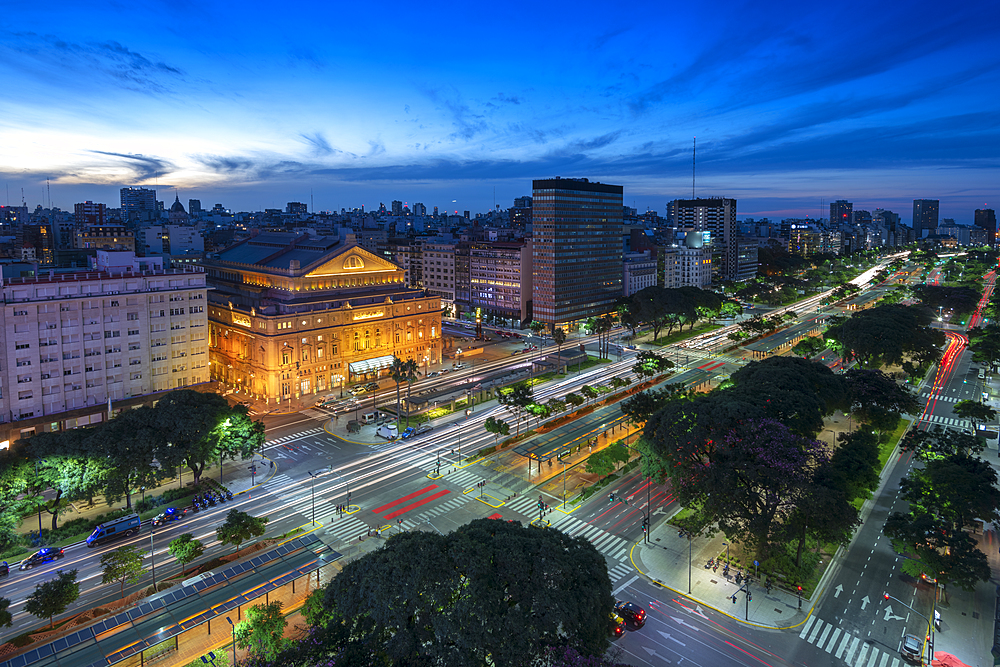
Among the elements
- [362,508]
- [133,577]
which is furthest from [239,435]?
[133,577]

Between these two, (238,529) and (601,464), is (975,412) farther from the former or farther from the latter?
(238,529)

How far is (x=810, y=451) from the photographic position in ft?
190

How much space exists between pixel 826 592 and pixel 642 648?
64.9 ft

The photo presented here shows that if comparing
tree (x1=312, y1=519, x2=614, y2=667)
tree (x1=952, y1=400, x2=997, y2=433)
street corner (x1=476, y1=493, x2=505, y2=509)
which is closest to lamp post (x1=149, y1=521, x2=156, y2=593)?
tree (x1=312, y1=519, x2=614, y2=667)

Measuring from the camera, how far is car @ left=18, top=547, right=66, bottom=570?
188 ft

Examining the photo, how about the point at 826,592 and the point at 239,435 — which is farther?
the point at 239,435

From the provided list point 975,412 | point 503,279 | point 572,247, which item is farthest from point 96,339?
point 975,412

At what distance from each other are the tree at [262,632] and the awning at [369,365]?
7744 cm

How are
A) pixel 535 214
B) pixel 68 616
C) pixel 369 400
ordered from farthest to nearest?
1. pixel 535 214
2. pixel 369 400
3. pixel 68 616

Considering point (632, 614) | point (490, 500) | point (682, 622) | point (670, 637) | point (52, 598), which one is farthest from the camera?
point (490, 500)

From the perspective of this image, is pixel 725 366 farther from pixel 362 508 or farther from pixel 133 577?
pixel 133 577

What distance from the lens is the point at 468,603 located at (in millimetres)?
34812

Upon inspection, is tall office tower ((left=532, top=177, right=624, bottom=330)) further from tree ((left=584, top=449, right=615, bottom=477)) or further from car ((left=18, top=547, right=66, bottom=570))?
car ((left=18, top=547, right=66, bottom=570))

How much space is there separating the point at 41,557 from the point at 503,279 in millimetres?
140108
